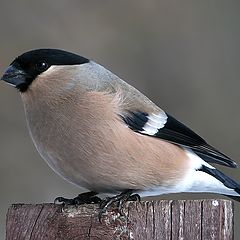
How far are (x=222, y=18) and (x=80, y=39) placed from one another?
125 cm

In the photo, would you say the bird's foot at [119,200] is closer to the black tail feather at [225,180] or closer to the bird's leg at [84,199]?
the bird's leg at [84,199]

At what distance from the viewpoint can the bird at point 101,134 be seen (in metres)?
3.36

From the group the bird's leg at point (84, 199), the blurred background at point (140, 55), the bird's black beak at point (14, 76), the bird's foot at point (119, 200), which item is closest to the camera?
the bird's foot at point (119, 200)

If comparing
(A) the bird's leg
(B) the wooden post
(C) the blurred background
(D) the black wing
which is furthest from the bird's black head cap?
(C) the blurred background

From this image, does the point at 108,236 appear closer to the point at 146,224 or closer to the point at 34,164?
the point at 146,224

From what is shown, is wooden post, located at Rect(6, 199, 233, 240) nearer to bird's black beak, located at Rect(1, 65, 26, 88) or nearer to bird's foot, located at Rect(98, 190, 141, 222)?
bird's foot, located at Rect(98, 190, 141, 222)

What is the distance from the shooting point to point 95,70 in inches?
144

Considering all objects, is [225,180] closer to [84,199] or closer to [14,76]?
[84,199]

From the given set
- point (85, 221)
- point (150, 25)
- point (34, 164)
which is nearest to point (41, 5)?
point (150, 25)

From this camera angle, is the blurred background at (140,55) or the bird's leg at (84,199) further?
the blurred background at (140,55)

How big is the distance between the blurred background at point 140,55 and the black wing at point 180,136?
7.77 feet

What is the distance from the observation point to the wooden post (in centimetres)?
273

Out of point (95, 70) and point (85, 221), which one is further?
point (95, 70)

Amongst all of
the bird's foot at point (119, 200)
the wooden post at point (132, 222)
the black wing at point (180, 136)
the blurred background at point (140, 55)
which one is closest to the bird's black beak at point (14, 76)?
the black wing at point (180, 136)
